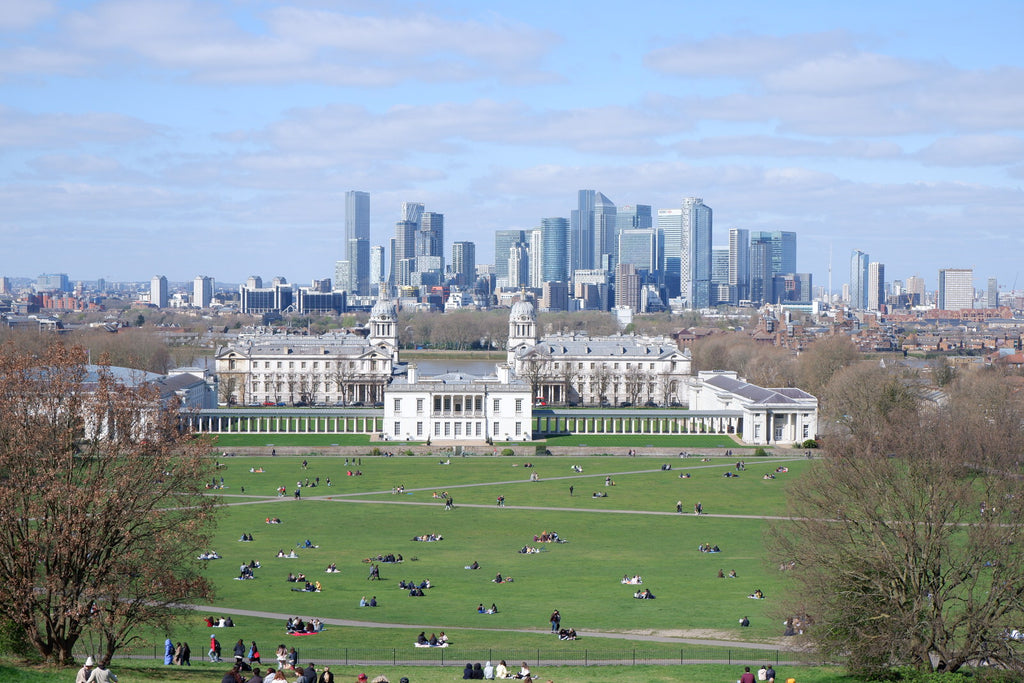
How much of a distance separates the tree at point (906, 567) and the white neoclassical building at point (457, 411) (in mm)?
59884

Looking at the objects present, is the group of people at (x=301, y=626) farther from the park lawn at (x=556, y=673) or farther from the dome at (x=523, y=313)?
the dome at (x=523, y=313)

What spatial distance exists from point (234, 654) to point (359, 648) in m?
3.37

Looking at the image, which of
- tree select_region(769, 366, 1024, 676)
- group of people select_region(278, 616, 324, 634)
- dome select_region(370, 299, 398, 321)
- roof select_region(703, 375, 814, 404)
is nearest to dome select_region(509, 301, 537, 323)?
dome select_region(370, 299, 398, 321)

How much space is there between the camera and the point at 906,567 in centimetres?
3016

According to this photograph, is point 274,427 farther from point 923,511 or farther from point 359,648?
point 923,511

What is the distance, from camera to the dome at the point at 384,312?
461ft

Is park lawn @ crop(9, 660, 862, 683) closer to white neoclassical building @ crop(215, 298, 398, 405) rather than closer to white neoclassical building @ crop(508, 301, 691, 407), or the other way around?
white neoclassical building @ crop(215, 298, 398, 405)

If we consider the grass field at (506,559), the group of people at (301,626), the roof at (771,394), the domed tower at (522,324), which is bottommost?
the grass field at (506,559)

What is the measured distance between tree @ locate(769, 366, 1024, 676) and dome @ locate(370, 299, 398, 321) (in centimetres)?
10751

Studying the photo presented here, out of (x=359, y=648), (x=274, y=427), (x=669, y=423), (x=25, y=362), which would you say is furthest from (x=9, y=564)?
(x=669, y=423)

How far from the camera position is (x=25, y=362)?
31141 mm

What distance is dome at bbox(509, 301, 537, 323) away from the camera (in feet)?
477

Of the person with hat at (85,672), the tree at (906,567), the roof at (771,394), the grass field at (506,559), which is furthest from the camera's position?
the roof at (771,394)

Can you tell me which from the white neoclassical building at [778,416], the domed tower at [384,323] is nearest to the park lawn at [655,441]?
the white neoclassical building at [778,416]
